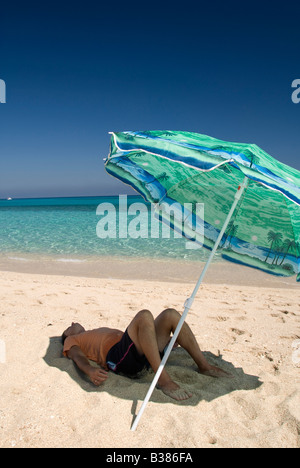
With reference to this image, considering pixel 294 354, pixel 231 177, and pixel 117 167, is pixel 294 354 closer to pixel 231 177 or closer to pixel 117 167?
pixel 231 177

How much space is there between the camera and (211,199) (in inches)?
114

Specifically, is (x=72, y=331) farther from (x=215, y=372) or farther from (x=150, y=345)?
(x=215, y=372)

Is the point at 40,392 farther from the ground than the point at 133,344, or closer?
closer

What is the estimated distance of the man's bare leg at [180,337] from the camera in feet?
8.95

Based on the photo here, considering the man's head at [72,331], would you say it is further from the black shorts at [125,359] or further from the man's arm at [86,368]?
the black shorts at [125,359]

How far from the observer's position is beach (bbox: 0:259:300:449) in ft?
6.75

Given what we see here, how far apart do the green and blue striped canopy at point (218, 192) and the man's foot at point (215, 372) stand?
0.99 meters

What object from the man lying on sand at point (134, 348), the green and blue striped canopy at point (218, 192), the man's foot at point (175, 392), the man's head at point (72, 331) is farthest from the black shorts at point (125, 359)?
the green and blue striped canopy at point (218, 192)

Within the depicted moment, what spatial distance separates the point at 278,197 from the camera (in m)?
2.49

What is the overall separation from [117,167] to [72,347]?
1701 millimetres

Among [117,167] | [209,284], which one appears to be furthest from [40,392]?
[209,284]

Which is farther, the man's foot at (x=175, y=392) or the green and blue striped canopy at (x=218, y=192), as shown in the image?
the man's foot at (x=175, y=392)

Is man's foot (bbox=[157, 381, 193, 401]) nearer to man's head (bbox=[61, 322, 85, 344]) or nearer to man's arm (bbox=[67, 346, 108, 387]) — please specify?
man's arm (bbox=[67, 346, 108, 387])

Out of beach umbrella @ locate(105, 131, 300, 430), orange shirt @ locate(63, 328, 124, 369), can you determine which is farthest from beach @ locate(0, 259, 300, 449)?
beach umbrella @ locate(105, 131, 300, 430)
